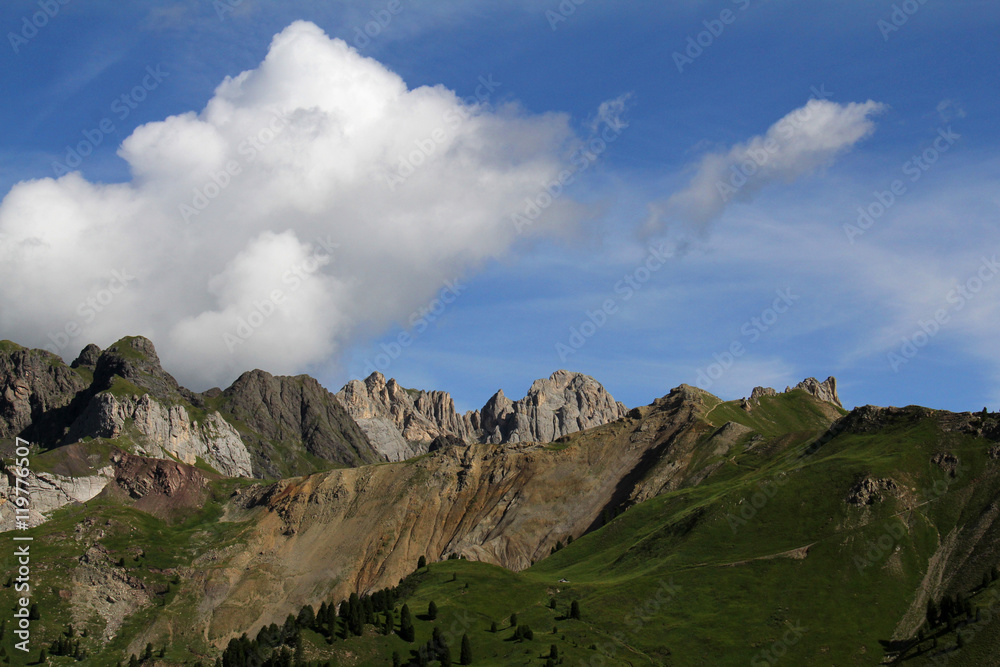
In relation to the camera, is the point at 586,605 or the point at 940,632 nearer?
the point at 940,632

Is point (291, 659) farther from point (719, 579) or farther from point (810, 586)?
point (810, 586)

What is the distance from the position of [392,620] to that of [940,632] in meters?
101

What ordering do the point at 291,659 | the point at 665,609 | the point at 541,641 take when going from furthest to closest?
1. the point at 665,609
2. the point at 541,641
3. the point at 291,659

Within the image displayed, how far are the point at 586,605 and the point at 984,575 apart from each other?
80111 millimetres

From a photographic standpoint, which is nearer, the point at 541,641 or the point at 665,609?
the point at 541,641

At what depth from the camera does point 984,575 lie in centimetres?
17888

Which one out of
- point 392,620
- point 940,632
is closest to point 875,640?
point 940,632

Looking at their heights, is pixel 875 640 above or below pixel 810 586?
below

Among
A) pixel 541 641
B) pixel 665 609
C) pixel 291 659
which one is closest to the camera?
pixel 291 659

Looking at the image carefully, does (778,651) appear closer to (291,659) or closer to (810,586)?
(810,586)

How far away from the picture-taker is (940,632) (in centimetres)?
16025

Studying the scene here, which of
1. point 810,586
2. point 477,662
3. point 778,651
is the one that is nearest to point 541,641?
point 477,662

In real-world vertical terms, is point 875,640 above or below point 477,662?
below

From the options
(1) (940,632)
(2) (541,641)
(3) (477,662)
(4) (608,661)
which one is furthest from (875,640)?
(3) (477,662)
